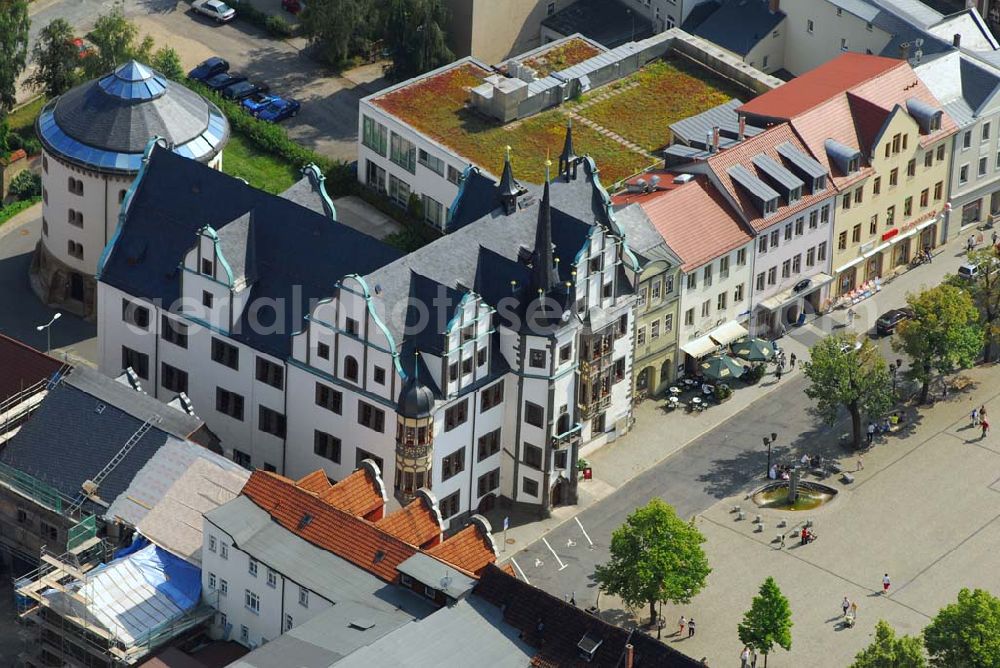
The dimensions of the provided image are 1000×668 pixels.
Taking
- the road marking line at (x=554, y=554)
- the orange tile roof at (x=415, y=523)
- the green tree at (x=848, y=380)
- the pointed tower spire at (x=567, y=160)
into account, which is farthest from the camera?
the green tree at (x=848, y=380)

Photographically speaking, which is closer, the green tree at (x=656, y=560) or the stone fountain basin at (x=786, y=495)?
the green tree at (x=656, y=560)

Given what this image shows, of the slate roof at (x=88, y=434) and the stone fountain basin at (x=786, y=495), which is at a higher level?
the slate roof at (x=88, y=434)

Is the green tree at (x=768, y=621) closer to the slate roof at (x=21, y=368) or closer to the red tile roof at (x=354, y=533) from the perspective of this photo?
the red tile roof at (x=354, y=533)

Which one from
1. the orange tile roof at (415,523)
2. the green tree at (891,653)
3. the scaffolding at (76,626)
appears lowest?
the scaffolding at (76,626)

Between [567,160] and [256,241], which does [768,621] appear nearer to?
[567,160]

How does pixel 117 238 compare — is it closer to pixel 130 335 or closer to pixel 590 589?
pixel 130 335

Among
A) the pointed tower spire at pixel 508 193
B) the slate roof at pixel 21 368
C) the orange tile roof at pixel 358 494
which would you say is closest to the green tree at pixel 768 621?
the orange tile roof at pixel 358 494

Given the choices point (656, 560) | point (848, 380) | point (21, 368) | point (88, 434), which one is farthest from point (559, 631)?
point (21, 368)

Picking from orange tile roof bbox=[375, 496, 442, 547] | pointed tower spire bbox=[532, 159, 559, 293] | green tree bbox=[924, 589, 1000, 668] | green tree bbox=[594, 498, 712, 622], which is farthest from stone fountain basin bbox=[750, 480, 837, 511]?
orange tile roof bbox=[375, 496, 442, 547]
